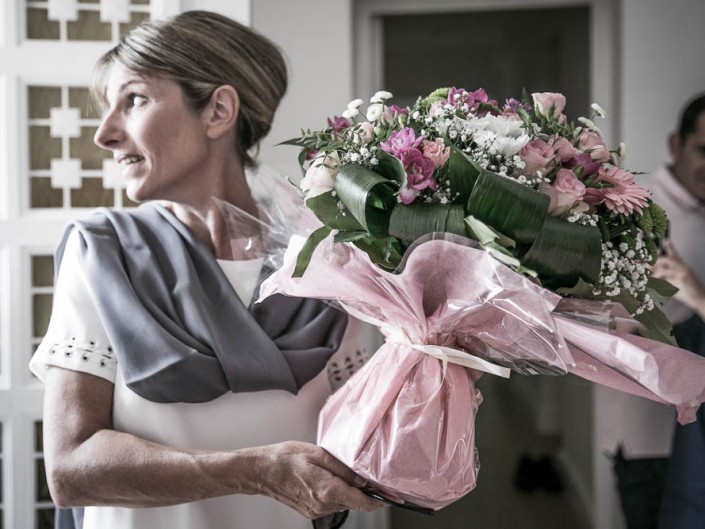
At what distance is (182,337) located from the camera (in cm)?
117

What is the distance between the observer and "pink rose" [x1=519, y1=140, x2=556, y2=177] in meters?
0.89

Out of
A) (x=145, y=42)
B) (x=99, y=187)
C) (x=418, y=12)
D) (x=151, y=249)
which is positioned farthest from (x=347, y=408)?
(x=418, y=12)

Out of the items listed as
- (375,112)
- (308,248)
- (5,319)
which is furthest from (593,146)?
(5,319)

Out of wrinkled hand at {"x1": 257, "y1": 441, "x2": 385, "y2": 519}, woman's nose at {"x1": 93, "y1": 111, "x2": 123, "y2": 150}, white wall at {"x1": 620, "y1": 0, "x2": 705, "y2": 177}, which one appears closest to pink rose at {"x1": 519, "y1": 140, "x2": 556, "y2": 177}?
wrinkled hand at {"x1": 257, "y1": 441, "x2": 385, "y2": 519}

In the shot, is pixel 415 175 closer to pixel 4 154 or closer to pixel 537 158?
pixel 537 158

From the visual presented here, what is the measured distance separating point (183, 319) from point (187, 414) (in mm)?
157

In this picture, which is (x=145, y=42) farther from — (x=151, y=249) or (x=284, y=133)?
(x=284, y=133)

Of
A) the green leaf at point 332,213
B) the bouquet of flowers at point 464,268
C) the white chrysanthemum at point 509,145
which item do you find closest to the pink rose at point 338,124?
the bouquet of flowers at point 464,268

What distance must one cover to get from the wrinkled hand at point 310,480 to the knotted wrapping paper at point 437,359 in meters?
0.03

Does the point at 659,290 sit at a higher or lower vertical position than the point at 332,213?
lower

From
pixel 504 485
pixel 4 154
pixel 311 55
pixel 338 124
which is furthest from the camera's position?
pixel 504 485

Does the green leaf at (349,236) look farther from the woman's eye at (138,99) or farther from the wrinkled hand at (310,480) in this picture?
the woman's eye at (138,99)

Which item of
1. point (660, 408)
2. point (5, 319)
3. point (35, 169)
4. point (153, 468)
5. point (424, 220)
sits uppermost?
→ point (35, 169)

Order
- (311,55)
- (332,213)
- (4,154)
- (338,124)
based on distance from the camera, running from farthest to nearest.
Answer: (311,55), (4,154), (338,124), (332,213)
